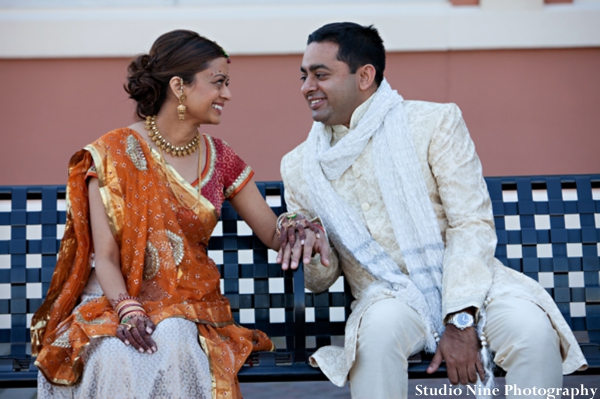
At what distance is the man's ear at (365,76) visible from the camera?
12.8 feet

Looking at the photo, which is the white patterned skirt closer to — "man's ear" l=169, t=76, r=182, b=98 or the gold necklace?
the gold necklace

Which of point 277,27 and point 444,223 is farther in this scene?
point 277,27

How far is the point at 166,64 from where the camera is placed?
3.66 meters

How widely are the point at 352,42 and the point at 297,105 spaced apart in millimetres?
1631

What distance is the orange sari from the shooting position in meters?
3.39

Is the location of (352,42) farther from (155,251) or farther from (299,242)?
(155,251)

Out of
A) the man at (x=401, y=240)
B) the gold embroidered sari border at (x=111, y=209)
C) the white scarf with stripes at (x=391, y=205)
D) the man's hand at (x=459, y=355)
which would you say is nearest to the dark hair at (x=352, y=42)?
the man at (x=401, y=240)

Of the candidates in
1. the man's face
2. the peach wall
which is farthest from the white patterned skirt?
the peach wall

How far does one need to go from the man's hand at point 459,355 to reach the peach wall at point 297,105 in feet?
7.88

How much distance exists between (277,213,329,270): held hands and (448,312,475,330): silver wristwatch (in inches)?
21.2

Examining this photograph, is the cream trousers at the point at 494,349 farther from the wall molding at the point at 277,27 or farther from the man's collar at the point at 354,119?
the wall molding at the point at 277,27

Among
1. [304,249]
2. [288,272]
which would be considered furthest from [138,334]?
[288,272]

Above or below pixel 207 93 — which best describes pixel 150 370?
below

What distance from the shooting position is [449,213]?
362cm
